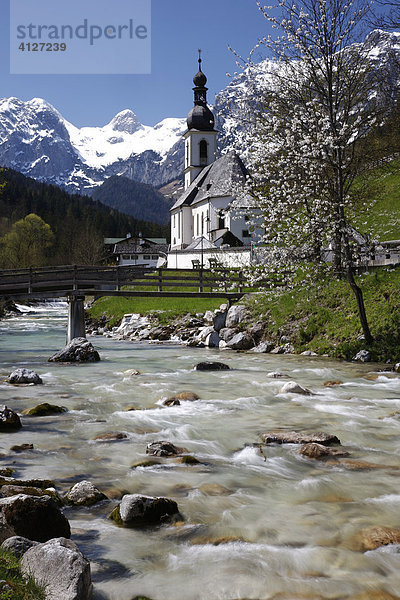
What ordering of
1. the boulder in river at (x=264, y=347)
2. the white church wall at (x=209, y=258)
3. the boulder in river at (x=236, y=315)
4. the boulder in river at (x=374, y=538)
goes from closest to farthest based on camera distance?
the boulder in river at (x=374, y=538) < the boulder in river at (x=264, y=347) < the boulder in river at (x=236, y=315) < the white church wall at (x=209, y=258)

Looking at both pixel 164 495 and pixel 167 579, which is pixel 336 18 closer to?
pixel 164 495

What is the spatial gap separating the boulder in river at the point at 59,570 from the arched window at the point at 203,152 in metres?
98.8

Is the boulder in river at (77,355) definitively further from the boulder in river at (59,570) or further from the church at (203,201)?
the church at (203,201)

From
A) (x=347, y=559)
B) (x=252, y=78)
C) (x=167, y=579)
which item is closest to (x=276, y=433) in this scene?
(x=347, y=559)

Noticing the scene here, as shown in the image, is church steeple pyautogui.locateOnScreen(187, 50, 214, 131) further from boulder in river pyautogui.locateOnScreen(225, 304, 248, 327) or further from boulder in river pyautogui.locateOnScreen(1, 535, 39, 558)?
boulder in river pyautogui.locateOnScreen(1, 535, 39, 558)

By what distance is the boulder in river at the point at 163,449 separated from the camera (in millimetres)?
7582

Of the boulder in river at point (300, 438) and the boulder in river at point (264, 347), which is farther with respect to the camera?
the boulder in river at point (264, 347)

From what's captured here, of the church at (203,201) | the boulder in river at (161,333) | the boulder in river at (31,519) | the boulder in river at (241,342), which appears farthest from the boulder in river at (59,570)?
the church at (203,201)

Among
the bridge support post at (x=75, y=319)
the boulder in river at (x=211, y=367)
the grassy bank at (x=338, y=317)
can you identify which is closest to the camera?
the boulder in river at (x=211, y=367)

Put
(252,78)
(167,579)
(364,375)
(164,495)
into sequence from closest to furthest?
(167,579), (164,495), (364,375), (252,78)

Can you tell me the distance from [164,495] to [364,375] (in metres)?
10.5

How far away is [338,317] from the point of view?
21250mm

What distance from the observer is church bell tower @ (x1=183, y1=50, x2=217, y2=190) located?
324ft

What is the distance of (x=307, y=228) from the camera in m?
17.9
